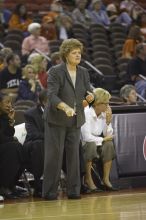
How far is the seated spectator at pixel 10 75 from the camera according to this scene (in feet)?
36.7

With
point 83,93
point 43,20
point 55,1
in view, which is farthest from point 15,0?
point 83,93

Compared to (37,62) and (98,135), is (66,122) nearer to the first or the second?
(98,135)

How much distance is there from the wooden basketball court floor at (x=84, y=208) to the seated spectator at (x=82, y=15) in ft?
27.2

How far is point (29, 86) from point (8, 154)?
2.94 meters

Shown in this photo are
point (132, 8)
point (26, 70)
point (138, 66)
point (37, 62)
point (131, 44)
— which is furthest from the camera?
point (132, 8)

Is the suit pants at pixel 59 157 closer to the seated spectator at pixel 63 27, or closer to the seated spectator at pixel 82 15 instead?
the seated spectator at pixel 63 27

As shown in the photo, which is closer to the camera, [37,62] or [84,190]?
[84,190]

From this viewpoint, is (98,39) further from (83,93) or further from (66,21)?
(83,93)

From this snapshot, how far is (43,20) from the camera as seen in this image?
15.1 metres

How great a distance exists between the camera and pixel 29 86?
10766 mm

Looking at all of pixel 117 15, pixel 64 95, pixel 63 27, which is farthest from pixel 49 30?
pixel 64 95

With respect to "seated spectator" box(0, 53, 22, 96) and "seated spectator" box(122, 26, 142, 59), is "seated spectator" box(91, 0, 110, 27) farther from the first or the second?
"seated spectator" box(0, 53, 22, 96)

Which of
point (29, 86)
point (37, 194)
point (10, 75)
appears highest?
point (10, 75)

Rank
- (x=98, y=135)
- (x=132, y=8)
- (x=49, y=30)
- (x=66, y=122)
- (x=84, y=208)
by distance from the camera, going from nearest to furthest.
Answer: (x=84, y=208), (x=66, y=122), (x=98, y=135), (x=49, y=30), (x=132, y=8)
